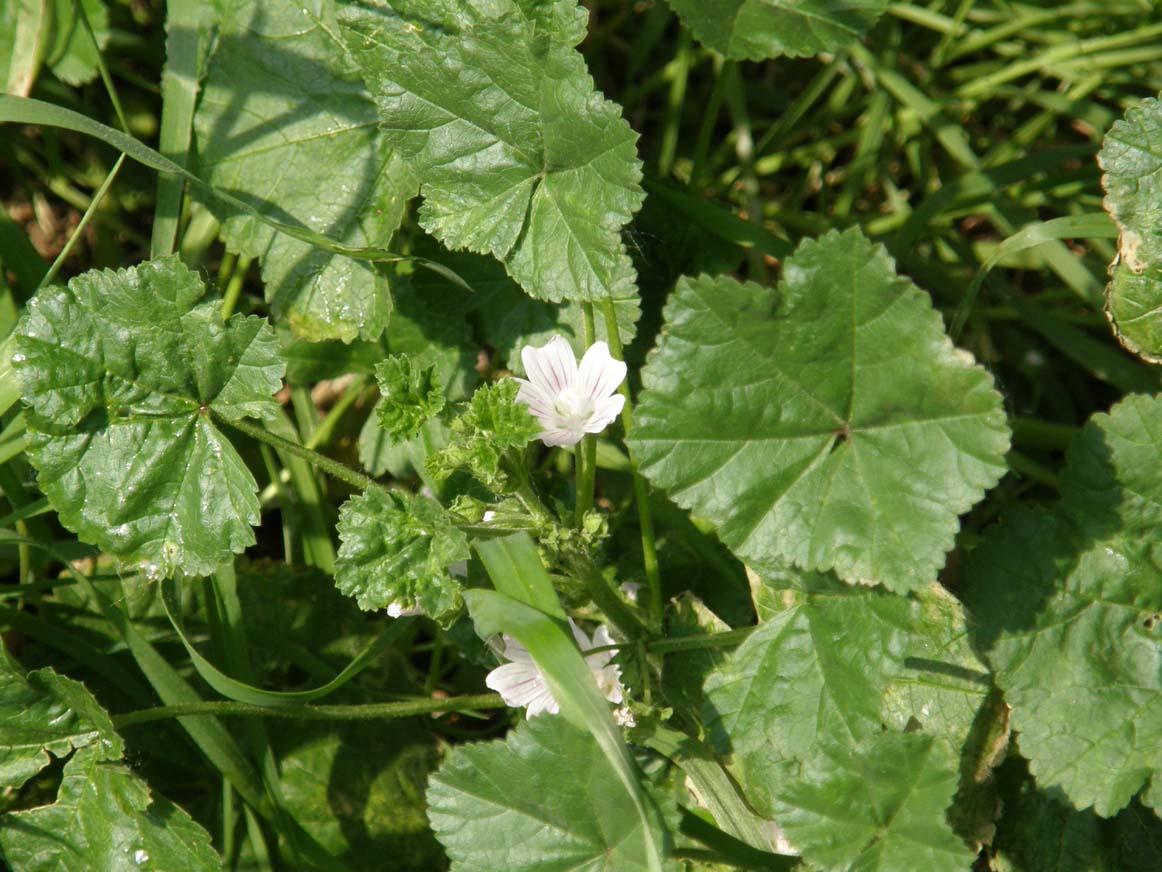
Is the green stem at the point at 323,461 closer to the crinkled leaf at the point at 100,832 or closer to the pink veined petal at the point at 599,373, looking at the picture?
the pink veined petal at the point at 599,373

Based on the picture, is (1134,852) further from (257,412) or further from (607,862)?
(257,412)

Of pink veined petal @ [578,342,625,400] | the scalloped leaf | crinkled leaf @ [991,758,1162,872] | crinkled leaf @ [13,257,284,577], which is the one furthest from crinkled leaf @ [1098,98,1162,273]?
the scalloped leaf

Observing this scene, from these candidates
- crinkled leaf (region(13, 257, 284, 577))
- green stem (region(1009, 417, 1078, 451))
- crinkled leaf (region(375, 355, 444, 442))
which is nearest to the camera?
crinkled leaf (region(375, 355, 444, 442))

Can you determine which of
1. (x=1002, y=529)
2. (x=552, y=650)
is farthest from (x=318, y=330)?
(x=1002, y=529)

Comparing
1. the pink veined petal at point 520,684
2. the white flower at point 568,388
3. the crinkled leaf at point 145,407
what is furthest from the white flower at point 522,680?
the crinkled leaf at point 145,407

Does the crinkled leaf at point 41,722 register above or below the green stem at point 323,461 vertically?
below

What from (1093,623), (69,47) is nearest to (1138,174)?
(1093,623)

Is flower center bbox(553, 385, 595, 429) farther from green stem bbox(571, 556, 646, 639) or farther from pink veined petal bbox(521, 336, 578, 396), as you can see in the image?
green stem bbox(571, 556, 646, 639)
